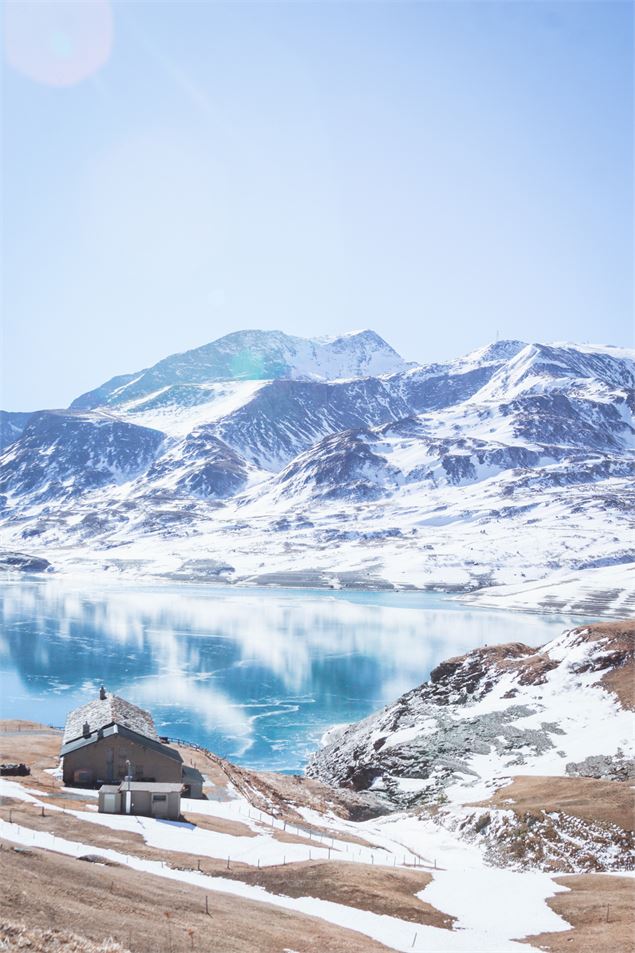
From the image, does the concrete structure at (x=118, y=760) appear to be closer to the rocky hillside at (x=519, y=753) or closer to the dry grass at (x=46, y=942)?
→ the rocky hillside at (x=519, y=753)

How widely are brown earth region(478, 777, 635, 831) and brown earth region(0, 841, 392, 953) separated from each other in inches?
982

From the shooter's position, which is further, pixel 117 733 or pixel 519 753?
pixel 519 753

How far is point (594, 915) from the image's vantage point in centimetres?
3259

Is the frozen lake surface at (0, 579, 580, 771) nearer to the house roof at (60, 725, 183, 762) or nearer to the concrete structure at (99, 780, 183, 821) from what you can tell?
the house roof at (60, 725, 183, 762)

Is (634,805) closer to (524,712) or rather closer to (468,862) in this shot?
(468,862)

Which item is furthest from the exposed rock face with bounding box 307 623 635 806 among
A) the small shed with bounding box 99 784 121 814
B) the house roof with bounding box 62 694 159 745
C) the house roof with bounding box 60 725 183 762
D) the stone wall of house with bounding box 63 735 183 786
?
the small shed with bounding box 99 784 121 814

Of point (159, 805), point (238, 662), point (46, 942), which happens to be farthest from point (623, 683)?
point (238, 662)

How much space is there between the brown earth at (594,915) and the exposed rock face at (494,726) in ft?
78.3

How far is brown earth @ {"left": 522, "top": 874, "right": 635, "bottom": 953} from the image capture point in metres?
28.8

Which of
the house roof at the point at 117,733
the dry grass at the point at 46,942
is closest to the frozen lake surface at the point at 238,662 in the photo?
the house roof at the point at 117,733

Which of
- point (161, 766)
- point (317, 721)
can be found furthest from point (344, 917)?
point (317, 721)

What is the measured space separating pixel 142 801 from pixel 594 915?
26842 millimetres

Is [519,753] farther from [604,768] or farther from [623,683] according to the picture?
[623,683]

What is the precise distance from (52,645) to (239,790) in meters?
97.1
